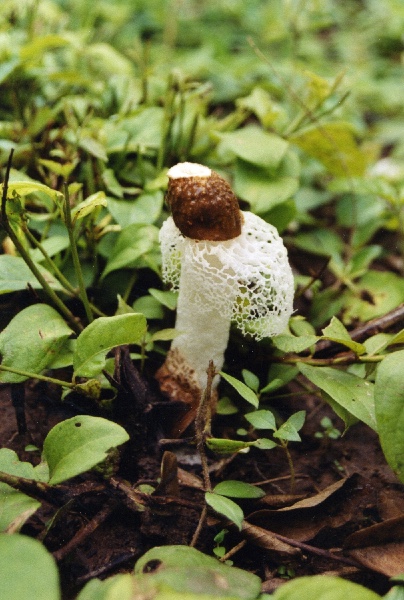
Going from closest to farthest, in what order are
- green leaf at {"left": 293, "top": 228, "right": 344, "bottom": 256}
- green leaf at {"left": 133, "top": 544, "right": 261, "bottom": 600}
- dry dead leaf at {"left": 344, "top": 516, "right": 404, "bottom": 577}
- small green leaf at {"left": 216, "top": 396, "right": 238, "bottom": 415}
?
green leaf at {"left": 133, "top": 544, "right": 261, "bottom": 600} < dry dead leaf at {"left": 344, "top": 516, "right": 404, "bottom": 577} < small green leaf at {"left": 216, "top": 396, "right": 238, "bottom": 415} < green leaf at {"left": 293, "top": 228, "right": 344, "bottom": 256}

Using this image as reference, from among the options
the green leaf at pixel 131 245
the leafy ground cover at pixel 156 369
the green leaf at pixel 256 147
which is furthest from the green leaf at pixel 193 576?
the green leaf at pixel 256 147

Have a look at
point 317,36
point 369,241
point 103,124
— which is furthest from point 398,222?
point 317,36

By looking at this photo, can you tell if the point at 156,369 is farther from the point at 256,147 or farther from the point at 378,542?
the point at 256,147

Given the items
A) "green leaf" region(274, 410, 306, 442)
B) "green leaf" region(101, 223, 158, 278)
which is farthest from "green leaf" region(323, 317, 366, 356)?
"green leaf" region(101, 223, 158, 278)

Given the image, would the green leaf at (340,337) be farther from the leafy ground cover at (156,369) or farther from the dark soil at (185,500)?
the dark soil at (185,500)

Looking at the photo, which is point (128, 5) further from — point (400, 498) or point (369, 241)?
point (400, 498)

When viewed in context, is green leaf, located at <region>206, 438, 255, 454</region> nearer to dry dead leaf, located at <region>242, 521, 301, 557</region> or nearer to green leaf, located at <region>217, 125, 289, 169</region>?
dry dead leaf, located at <region>242, 521, 301, 557</region>

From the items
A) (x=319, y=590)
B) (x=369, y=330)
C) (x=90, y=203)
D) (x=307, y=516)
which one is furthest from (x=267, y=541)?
(x=90, y=203)
